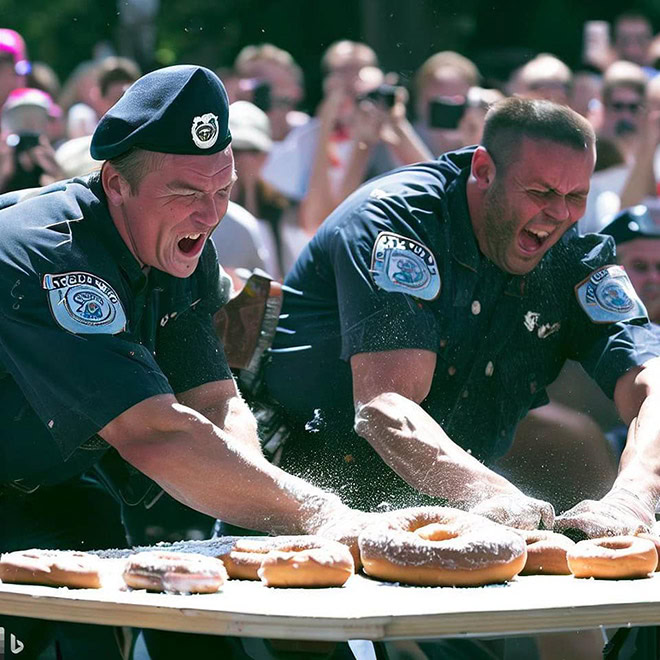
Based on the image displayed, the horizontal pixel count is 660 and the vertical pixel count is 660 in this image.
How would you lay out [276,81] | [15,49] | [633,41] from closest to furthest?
[15,49] → [276,81] → [633,41]

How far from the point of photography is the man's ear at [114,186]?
3578mm

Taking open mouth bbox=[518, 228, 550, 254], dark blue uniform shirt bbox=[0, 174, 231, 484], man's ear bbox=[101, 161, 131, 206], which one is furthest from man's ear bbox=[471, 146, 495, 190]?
man's ear bbox=[101, 161, 131, 206]

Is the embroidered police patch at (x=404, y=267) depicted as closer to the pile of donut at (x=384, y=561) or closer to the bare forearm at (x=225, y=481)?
the bare forearm at (x=225, y=481)

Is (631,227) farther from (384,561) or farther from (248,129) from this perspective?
(384,561)

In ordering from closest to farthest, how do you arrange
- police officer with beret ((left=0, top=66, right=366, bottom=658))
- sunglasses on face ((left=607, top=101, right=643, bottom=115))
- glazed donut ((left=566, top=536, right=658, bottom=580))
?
glazed donut ((left=566, top=536, right=658, bottom=580))
police officer with beret ((left=0, top=66, right=366, bottom=658))
sunglasses on face ((left=607, top=101, right=643, bottom=115))

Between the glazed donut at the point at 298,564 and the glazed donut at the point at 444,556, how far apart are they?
0.07 meters

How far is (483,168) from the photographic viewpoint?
4395 millimetres

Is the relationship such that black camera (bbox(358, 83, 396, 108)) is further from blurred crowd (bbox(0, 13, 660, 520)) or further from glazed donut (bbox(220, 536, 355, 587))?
glazed donut (bbox(220, 536, 355, 587))

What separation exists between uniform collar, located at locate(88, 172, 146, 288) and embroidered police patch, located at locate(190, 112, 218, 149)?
0.94 feet

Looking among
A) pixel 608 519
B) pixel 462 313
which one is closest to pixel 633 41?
pixel 462 313

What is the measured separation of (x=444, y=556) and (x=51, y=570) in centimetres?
81

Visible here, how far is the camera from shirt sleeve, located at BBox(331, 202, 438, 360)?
405cm

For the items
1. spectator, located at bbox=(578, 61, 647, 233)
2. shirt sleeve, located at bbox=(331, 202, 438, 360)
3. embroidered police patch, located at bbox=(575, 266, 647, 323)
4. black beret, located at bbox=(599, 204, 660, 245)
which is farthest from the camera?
spectator, located at bbox=(578, 61, 647, 233)

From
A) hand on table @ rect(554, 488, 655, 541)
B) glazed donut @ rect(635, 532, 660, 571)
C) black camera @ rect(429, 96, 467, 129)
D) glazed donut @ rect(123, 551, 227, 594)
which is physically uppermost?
black camera @ rect(429, 96, 467, 129)
